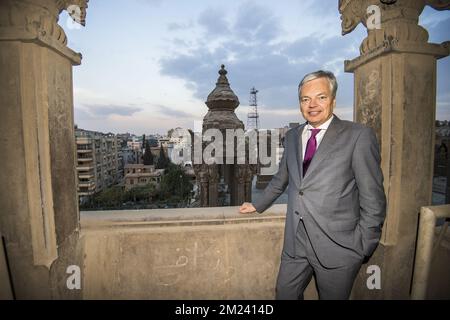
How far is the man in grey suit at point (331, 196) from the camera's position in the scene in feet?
5.14

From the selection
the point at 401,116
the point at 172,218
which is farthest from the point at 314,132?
the point at 172,218

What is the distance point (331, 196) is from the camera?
5.40ft

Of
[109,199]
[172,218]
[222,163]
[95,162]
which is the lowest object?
[109,199]

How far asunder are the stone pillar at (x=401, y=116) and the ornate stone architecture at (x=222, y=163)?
5531 millimetres

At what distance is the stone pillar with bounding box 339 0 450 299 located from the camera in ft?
6.63

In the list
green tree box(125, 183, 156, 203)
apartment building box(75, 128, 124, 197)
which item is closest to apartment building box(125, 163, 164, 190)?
green tree box(125, 183, 156, 203)

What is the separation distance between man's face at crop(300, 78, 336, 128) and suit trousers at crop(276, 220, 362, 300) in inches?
31.8

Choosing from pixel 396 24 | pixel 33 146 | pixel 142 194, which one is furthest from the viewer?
pixel 142 194

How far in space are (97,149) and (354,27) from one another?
58.3 metres

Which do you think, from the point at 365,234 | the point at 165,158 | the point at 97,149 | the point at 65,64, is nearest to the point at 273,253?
the point at 365,234

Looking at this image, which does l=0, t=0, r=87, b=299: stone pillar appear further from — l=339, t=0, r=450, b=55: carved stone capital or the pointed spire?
the pointed spire

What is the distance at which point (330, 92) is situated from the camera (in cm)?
171

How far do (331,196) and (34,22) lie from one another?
96.8 inches

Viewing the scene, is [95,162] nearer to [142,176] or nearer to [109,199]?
[142,176]
